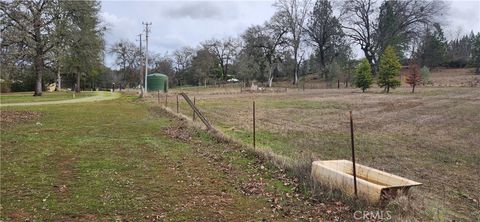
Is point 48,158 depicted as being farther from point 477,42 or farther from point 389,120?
point 477,42

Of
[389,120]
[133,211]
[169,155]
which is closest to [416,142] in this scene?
[389,120]

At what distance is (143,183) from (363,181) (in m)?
4.07

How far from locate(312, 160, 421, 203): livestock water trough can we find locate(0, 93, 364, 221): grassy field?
41 centimetres

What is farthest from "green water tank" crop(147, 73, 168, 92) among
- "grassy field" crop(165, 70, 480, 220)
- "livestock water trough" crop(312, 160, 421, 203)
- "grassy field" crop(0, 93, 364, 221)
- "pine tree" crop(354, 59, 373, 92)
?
"livestock water trough" crop(312, 160, 421, 203)

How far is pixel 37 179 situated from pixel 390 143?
10.6 meters

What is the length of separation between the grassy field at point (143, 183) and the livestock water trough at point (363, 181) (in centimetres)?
41

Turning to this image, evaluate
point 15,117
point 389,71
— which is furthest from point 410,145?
point 389,71

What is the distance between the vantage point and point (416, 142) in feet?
45.0

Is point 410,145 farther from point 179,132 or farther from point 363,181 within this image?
point 179,132

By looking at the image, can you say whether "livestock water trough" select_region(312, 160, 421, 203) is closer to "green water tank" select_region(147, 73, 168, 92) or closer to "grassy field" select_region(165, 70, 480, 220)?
"grassy field" select_region(165, 70, 480, 220)

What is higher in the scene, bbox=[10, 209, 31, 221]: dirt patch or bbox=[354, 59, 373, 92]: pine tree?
bbox=[354, 59, 373, 92]: pine tree

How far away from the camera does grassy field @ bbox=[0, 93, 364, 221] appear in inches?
239

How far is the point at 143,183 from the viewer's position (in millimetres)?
7711

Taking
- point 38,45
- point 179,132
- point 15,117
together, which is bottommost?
point 179,132
